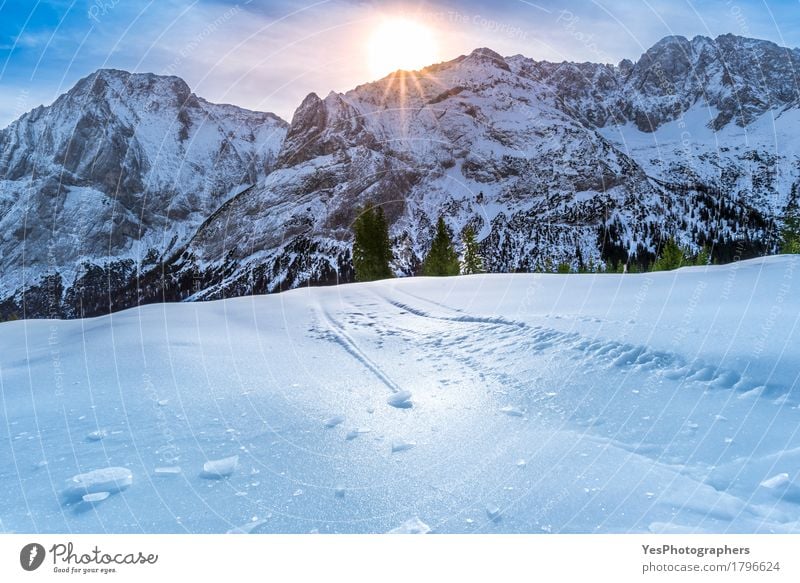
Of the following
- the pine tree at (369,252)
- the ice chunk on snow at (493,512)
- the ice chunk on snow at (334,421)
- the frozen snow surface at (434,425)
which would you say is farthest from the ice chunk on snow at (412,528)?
the pine tree at (369,252)

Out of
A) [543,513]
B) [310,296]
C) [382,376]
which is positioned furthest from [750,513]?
[310,296]

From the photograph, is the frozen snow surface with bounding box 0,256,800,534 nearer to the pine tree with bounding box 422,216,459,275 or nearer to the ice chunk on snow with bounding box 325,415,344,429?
the ice chunk on snow with bounding box 325,415,344,429

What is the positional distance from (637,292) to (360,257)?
37.4m

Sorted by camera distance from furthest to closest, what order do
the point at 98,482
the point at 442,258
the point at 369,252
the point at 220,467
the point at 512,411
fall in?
the point at 442,258
the point at 369,252
the point at 512,411
the point at 220,467
the point at 98,482

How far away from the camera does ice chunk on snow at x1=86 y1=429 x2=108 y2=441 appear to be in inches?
162

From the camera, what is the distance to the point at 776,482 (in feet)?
10.00

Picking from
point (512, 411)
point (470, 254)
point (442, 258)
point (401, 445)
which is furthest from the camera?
point (470, 254)

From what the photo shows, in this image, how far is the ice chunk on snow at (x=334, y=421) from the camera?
4.35 m

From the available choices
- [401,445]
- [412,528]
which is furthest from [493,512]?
[401,445]

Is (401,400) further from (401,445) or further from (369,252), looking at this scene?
(369,252)

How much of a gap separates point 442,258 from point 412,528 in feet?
153
